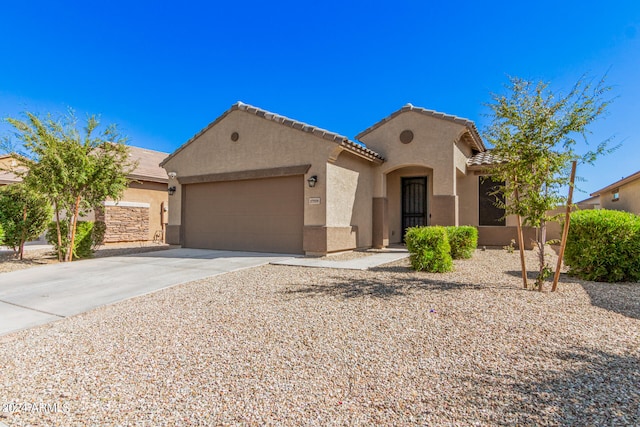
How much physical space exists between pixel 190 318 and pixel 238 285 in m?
2.03

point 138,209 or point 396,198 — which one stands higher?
point 396,198

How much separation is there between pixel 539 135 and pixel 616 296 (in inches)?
124

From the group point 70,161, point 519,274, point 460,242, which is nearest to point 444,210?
point 460,242

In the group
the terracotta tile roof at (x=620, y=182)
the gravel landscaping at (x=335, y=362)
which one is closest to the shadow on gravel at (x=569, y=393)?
the gravel landscaping at (x=335, y=362)

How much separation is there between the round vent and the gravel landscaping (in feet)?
27.7

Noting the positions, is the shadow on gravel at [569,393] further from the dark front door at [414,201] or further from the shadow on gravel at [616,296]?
the dark front door at [414,201]

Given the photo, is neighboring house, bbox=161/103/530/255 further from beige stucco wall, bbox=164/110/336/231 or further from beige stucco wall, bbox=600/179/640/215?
beige stucco wall, bbox=600/179/640/215

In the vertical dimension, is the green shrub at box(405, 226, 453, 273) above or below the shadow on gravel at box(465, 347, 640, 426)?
above

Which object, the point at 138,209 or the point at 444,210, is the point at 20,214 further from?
the point at 444,210

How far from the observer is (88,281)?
745cm

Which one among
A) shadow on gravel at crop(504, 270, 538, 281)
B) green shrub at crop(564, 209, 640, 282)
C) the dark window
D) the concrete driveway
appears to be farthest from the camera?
the dark window

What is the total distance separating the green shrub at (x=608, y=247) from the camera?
22.9 feet

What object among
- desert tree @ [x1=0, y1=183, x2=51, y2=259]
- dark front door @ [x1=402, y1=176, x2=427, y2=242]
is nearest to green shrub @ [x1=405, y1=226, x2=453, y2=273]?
dark front door @ [x1=402, y1=176, x2=427, y2=242]

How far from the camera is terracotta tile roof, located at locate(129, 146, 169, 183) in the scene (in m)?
17.3
